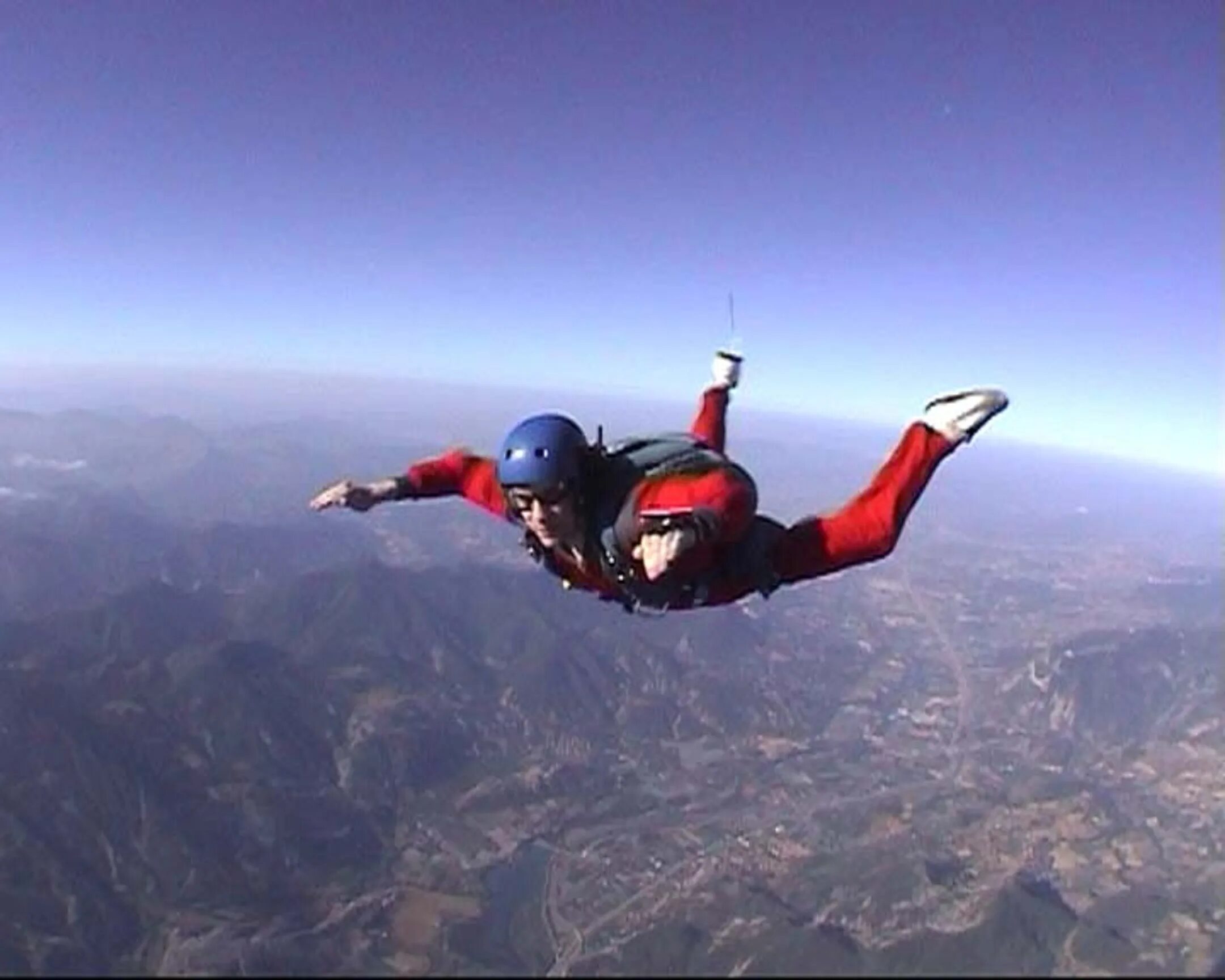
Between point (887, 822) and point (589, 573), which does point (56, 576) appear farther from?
point (589, 573)

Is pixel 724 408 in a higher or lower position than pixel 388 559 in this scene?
higher

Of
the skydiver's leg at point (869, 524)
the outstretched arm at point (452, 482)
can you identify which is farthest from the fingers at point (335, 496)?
the skydiver's leg at point (869, 524)

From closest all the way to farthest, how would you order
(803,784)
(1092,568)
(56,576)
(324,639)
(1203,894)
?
(1203,894)
(803,784)
(324,639)
(56,576)
(1092,568)

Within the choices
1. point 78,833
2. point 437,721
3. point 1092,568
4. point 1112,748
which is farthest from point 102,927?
point 1092,568

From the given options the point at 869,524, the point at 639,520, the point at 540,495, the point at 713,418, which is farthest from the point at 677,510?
the point at 713,418

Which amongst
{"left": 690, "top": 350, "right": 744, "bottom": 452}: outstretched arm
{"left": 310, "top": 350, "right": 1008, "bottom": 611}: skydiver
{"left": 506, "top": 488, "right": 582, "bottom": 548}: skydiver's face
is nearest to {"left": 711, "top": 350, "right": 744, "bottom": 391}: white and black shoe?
{"left": 690, "top": 350, "right": 744, "bottom": 452}: outstretched arm

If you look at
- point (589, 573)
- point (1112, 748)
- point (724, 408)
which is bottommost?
point (1112, 748)

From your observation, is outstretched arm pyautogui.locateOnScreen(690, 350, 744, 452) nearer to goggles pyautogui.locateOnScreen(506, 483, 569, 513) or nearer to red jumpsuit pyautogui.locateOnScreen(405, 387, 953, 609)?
Answer: red jumpsuit pyautogui.locateOnScreen(405, 387, 953, 609)

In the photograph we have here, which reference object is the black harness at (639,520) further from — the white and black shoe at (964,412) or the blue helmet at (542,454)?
the white and black shoe at (964,412)

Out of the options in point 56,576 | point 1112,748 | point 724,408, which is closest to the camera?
point 724,408
